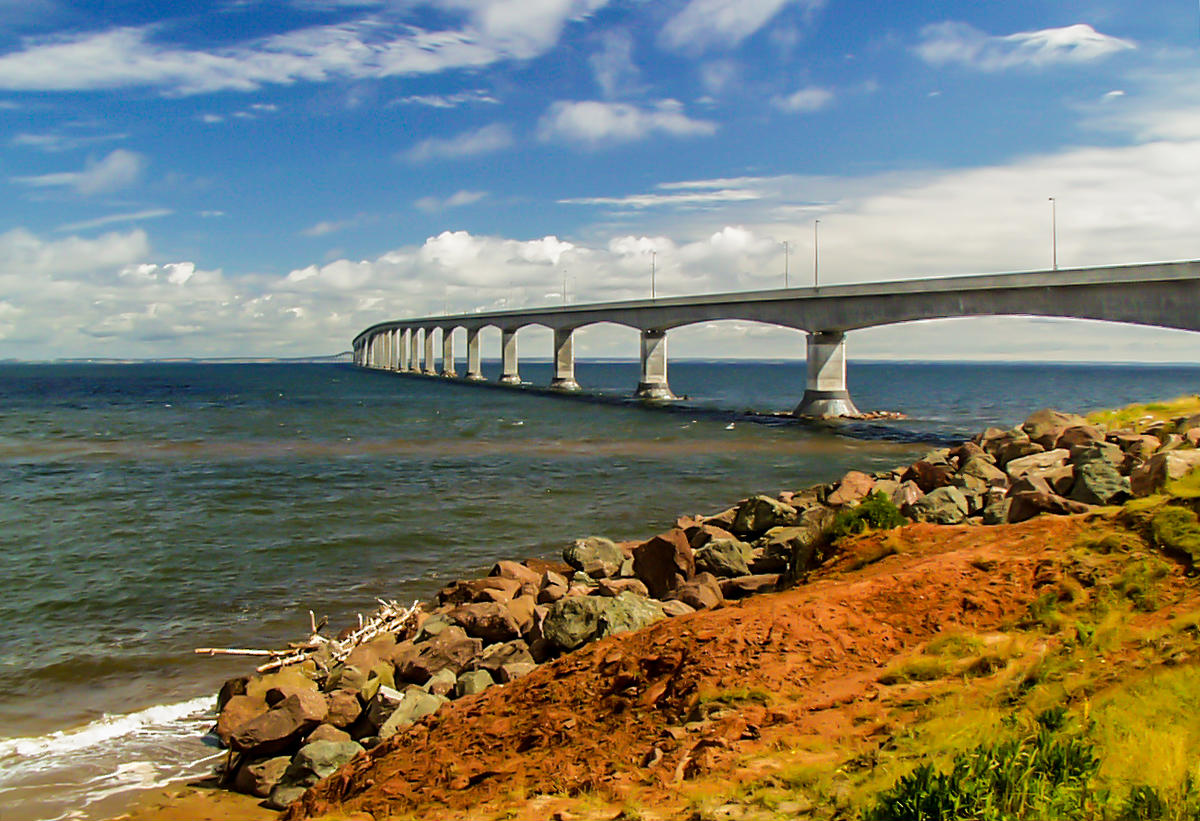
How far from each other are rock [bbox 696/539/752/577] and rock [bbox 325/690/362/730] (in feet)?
22.2

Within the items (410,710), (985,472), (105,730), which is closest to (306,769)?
(410,710)

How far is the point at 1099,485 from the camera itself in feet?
49.2

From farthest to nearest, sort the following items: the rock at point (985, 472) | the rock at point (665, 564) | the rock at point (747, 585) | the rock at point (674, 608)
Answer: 1. the rock at point (985, 472)
2. the rock at point (665, 564)
3. the rock at point (747, 585)
4. the rock at point (674, 608)

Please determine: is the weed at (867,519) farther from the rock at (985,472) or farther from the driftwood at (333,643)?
the rock at (985,472)

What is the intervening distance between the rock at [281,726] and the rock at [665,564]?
19.7 ft

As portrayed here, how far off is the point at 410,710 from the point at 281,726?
167cm

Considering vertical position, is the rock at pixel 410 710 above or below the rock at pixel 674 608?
below

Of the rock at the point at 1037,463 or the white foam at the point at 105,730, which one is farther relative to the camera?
the rock at the point at 1037,463

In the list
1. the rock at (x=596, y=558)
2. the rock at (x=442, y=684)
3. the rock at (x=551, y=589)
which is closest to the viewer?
the rock at (x=442, y=684)

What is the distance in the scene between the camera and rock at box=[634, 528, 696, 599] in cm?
1448

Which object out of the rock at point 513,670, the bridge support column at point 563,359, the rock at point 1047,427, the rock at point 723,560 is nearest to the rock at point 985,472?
the rock at point 1047,427

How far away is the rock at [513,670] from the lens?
10578 mm

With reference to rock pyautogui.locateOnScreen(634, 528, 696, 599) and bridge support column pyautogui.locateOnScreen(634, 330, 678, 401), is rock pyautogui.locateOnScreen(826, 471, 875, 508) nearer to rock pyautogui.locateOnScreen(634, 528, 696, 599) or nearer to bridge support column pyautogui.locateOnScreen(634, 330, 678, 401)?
rock pyautogui.locateOnScreen(634, 528, 696, 599)

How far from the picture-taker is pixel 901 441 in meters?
51.2
